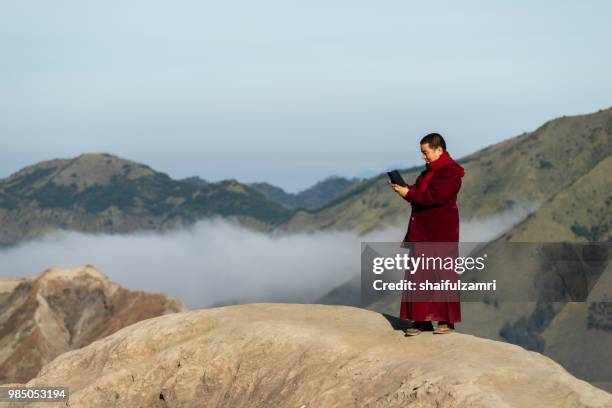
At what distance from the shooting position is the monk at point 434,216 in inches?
Answer: 848

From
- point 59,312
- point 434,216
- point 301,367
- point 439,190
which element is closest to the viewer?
point 439,190

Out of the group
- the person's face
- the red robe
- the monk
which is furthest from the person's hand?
the person's face

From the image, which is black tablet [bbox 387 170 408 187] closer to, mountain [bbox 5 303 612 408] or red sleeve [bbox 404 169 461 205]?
red sleeve [bbox 404 169 461 205]

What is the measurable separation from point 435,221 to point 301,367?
14.8 feet

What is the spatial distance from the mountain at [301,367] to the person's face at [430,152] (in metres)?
3.95

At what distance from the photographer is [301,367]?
22.3 metres

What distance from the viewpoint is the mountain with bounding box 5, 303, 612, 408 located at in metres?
18.5

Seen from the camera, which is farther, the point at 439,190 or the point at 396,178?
the point at 396,178

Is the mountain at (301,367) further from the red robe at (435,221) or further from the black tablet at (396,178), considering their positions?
the black tablet at (396,178)

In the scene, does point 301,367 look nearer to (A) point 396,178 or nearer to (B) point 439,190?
(A) point 396,178

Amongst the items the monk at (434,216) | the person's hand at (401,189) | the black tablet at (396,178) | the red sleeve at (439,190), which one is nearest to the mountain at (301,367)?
the monk at (434,216)

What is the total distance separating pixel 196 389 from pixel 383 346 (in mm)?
5689

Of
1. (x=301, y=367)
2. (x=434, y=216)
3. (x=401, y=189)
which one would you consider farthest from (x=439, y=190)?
(x=301, y=367)

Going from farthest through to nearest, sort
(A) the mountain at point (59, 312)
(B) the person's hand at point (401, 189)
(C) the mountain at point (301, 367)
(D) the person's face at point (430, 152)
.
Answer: (A) the mountain at point (59, 312)
(D) the person's face at point (430, 152)
(B) the person's hand at point (401, 189)
(C) the mountain at point (301, 367)
